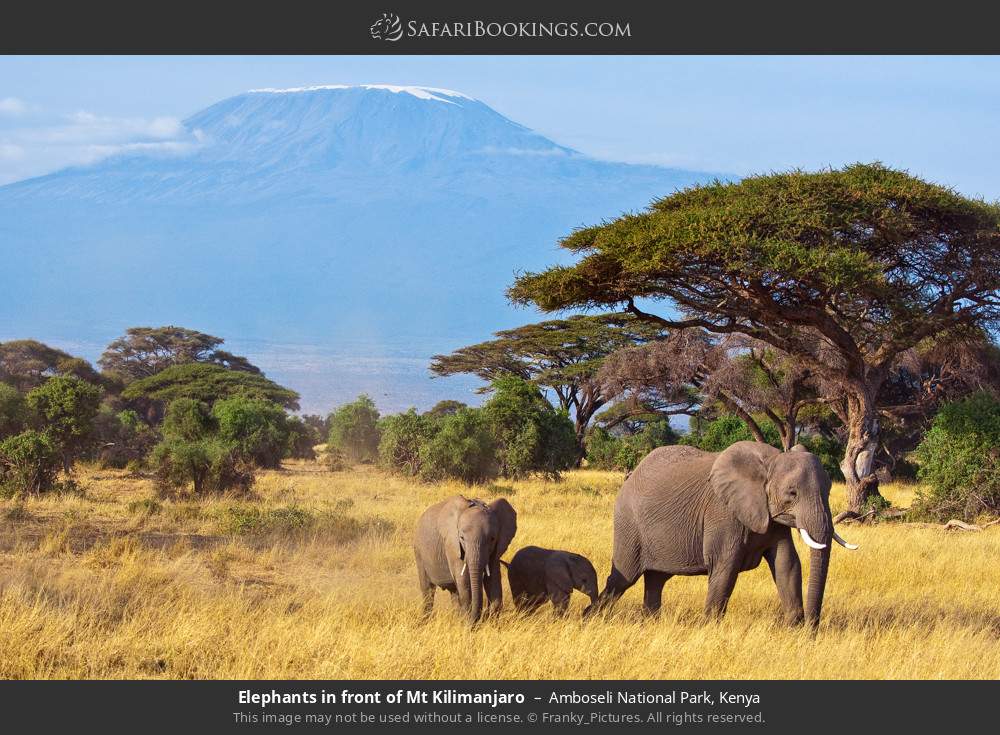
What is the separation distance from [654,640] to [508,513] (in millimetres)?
1986

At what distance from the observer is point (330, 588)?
483 inches

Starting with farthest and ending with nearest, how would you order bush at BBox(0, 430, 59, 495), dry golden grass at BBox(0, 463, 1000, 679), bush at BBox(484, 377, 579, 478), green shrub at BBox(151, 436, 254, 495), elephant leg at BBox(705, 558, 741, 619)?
bush at BBox(484, 377, 579, 478) → green shrub at BBox(151, 436, 254, 495) → bush at BBox(0, 430, 59, 495) → elephant leg at BBox(705, 558, 741, 619) → dry golden grass at BBox(0, 463, 1000, 679)

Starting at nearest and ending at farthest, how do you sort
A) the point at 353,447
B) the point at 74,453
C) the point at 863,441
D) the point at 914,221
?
the point at 914,221
the point at 863,441
the point at 74,453
the point at 353,447

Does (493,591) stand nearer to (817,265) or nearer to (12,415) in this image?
(817,265)

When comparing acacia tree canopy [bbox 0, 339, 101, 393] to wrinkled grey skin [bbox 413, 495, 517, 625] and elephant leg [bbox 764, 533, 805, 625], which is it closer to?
wrinkled grey skin [bbox 413, 495, 517, 625]

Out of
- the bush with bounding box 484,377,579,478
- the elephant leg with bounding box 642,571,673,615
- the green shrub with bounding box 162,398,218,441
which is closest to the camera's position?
the elephant leg with bounding box 642,571,673,615

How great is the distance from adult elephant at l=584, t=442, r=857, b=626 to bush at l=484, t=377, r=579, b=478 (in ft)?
56.5

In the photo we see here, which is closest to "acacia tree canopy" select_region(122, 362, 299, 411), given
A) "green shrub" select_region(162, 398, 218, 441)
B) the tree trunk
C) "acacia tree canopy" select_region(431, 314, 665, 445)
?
"acacia tree canopy" select_region(431, 314, 665, 445)

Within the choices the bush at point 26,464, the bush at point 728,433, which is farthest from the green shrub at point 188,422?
the bush at point 728,433

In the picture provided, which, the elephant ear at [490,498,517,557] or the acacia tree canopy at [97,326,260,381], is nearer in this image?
the elephant ear at [490,498,517,557]

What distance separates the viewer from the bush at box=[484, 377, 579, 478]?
93.1 feet

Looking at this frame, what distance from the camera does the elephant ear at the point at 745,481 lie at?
9.83 m
